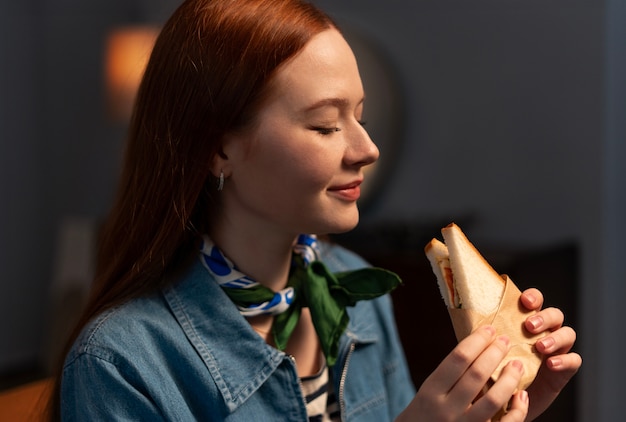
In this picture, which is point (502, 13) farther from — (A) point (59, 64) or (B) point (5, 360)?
(B) point (5, 360)

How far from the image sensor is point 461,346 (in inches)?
39.4

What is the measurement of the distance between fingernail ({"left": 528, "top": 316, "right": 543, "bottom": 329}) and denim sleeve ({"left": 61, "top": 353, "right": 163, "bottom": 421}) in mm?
490

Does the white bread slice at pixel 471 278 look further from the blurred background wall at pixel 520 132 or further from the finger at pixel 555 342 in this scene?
the blurred background wall at pixel 520 132

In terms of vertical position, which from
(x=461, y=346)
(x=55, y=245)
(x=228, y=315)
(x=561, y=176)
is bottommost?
(x=55, y=245)

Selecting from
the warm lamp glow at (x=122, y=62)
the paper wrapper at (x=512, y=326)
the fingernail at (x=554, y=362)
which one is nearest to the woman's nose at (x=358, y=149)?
the paper wrapper at (x=512, y=326)

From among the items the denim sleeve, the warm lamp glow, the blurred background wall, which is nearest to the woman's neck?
the denim sleeve

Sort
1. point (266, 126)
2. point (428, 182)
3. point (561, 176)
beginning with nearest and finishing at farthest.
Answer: point (266, 126) < point (561, 176) < point (428, 182)

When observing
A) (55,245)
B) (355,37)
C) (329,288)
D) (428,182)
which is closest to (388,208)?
(428,182)

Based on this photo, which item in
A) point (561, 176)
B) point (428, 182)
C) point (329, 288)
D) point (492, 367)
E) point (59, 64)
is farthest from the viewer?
point (59, 64)

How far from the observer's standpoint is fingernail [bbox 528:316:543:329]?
1091mm

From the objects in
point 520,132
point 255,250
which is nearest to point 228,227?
point 255,250

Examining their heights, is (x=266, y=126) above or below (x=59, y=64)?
above

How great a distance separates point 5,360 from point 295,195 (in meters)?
4.11

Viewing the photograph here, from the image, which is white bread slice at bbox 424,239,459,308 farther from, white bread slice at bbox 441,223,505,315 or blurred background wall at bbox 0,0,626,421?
blurred background wall at bbox 0,0,626,421
